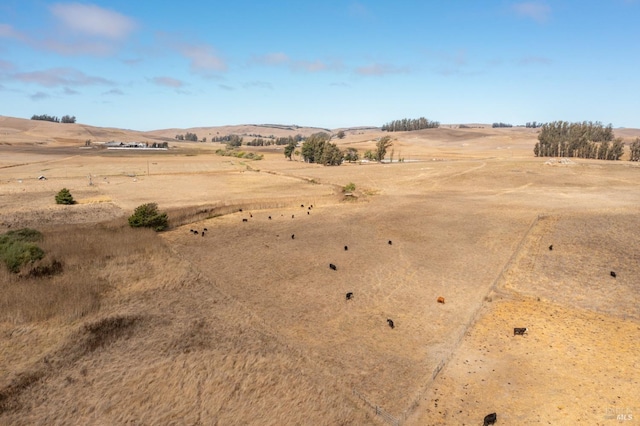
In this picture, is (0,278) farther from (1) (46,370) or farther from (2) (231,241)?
(2) (231,241)

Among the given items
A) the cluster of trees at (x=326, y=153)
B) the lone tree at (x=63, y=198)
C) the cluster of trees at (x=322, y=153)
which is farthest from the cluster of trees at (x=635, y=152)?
the lone tree at (x=63, y=198)

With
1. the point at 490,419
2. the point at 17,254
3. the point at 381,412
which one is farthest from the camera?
the point at 17,254

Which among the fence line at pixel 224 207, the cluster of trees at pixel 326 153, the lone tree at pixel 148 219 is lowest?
the fence line at pixel 224 207

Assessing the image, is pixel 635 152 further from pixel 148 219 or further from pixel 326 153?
pixel 148 219

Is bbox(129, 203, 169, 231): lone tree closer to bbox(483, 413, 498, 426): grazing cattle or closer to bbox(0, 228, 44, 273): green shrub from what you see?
bbox(0, 228, 44, 273): green shrub

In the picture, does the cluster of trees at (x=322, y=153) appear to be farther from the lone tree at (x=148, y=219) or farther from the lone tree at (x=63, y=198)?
the lone tree at (x=148, y=219)

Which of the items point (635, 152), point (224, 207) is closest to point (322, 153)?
point (224, 207)

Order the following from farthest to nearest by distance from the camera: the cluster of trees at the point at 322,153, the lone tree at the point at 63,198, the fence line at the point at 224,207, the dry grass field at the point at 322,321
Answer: the cluster of trees at the point at 322,153
the lone tree at the point at 63,198
the fence line at the point at 224,207
the dry grass field at the point at 322,321
